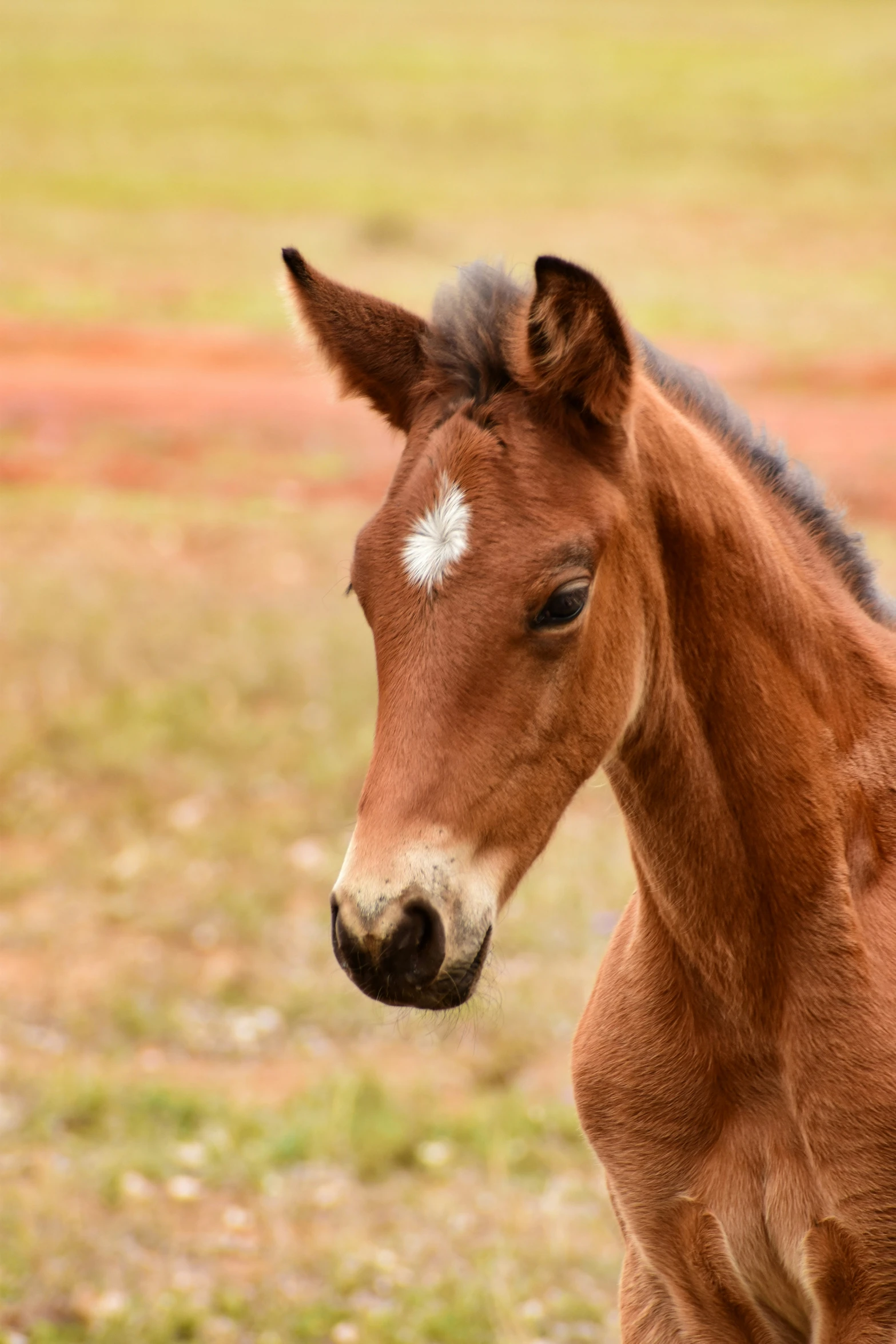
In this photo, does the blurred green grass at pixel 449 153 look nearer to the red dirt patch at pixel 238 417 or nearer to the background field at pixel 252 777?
the background field at pixel 252 777

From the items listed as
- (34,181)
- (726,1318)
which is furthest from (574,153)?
(726,1318)

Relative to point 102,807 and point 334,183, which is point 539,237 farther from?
point 102,807

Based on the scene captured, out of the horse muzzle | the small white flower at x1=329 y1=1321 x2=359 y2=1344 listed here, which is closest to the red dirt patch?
the small white flower at x1=329 y1=1321 x2=359 y2=1344

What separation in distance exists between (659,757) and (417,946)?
2.13 ft

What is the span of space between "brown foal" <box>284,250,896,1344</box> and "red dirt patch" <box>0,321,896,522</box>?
9.07 meters

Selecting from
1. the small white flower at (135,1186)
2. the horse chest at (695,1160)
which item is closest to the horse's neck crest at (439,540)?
the horse chest at (695,1160)

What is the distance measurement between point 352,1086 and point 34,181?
937 inches

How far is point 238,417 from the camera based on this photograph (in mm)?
14312

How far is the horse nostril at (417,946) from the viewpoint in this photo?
2.17 meters

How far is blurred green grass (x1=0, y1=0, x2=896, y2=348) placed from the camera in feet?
68.4

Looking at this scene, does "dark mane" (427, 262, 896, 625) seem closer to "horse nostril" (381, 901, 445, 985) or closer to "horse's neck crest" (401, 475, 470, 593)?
"horse's neck crest" (401, 475, 470, 593)

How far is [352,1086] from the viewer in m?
5.28

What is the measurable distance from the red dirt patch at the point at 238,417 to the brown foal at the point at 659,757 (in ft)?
29.7

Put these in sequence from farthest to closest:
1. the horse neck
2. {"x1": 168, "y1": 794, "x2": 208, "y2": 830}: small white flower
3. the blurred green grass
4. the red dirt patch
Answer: the blurred green grass, the red dirt patch, {"x1": 168, "y1": 794, "x2": 208, "y2": 830}: small white flower, the horse neck
